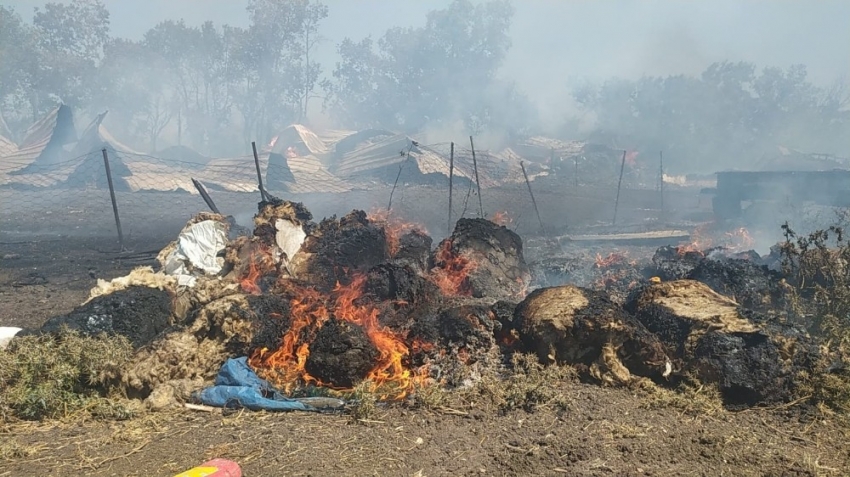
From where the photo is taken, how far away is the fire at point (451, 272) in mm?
8742

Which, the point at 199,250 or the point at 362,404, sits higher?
the point at 199,250

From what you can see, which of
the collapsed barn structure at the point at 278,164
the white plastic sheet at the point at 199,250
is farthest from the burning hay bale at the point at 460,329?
the collapsed barn structure at the point at 278,164

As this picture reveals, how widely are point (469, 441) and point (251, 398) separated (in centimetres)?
211

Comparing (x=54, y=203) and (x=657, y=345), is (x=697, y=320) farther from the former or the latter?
(x=54, y=203)

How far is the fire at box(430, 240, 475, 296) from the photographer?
8.74 metres

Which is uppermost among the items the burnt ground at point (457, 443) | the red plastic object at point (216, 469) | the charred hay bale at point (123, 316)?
the charred hay bale at point (123, 316)

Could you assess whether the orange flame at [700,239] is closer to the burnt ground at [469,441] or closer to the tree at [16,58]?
the burnt ground at [469,441]

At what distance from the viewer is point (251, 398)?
517 centimetres

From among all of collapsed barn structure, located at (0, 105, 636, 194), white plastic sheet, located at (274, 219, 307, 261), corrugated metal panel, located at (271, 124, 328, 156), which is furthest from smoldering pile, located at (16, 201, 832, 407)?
corrugated metal panel, located at (271, 124, 328, 156)

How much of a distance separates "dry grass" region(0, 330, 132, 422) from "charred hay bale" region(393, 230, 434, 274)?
416 centimetres

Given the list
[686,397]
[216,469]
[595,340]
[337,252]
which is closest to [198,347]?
[216,469]

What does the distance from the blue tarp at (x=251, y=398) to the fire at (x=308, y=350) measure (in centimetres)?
35

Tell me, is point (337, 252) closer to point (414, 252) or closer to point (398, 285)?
point (414, 252)

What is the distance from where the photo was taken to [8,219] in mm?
17516
